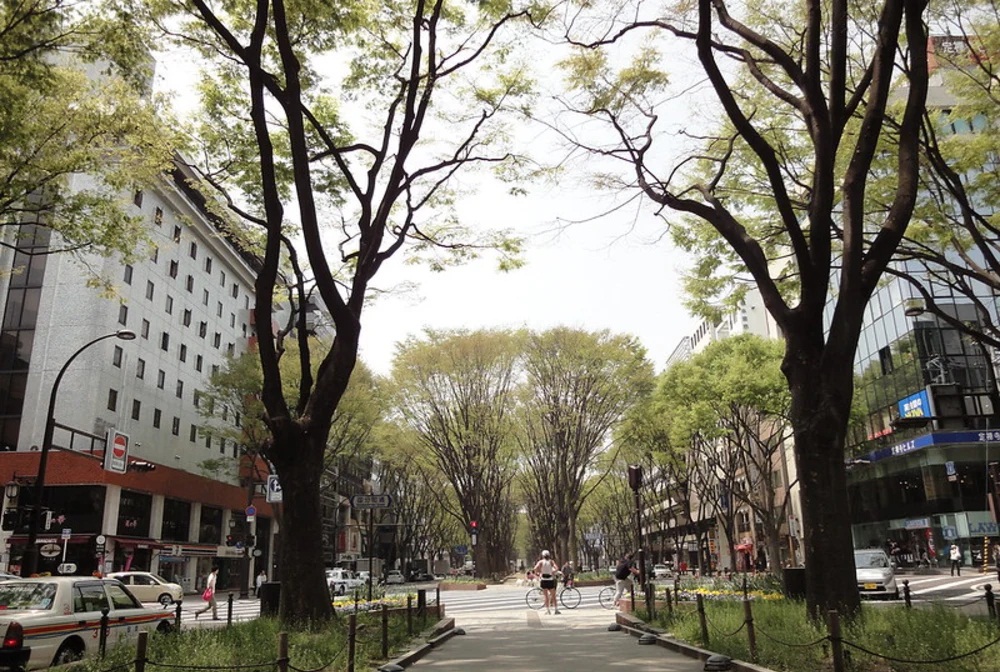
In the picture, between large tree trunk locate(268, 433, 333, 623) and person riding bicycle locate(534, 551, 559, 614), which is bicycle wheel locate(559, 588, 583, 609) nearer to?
person riding bicycle locate(534, 551, 559, 614)

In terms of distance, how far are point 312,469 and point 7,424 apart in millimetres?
29957

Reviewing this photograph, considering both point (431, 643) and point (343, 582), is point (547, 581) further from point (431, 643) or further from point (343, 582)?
point (343, 582)

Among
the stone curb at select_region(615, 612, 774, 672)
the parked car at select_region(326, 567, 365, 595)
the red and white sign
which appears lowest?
the stone curb at select_region(615, 612, 774, 672)

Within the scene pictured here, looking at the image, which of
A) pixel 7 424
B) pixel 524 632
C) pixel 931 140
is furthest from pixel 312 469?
pixel 7 424

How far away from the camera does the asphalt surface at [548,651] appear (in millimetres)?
9680

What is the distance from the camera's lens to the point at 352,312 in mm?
12469

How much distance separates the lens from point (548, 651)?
1142 cm

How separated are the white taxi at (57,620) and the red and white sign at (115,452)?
11.9 m

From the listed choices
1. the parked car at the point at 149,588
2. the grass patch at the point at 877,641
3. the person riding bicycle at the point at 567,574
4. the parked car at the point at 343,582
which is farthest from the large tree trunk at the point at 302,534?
the parked car at the point at 343,582

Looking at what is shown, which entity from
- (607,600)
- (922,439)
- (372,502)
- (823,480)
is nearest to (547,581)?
(607,600)

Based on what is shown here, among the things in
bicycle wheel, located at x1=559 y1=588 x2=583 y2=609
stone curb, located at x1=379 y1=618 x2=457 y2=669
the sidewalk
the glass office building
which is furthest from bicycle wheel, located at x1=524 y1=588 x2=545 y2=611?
the glass office building

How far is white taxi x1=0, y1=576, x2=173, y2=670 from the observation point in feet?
28.3

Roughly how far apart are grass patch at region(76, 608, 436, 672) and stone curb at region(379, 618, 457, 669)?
0.70ft

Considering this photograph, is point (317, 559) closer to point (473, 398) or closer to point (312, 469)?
point (312, 469)
